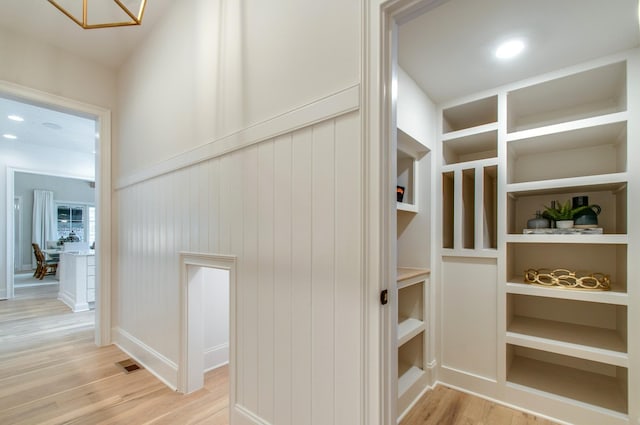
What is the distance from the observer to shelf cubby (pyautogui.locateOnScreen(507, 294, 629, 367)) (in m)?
1.77

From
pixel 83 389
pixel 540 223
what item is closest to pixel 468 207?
pixel 540 223

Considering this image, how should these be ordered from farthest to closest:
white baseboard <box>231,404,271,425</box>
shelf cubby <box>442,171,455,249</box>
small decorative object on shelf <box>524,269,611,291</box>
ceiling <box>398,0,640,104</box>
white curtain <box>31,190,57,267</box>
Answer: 1. white curtain <box>31,190,57,267</box>
2. shelf cubby <box>442,171,455,249</box>
3. small decorative object on shelf <box>524,269,611,291</box>
4. white baseboard <box>231,404,271,425</box>
5. ceiling <box>398,0,640,104</box>

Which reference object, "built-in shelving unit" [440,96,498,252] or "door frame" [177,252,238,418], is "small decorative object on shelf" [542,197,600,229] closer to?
"built-in shelving unit" [440,96,498,252]

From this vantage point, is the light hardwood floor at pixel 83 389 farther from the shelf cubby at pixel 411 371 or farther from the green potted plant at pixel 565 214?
the green potted plant at pixel 565 214

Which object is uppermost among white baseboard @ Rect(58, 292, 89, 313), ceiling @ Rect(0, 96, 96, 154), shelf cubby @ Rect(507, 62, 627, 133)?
ceiling @ Rect(0, 96, 96, 154)

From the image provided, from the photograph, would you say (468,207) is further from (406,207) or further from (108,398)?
(108,398)

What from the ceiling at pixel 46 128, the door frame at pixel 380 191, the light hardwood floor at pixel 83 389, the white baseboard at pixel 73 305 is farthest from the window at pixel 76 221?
the door frame at pixel 380 191

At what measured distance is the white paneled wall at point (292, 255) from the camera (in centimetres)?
121

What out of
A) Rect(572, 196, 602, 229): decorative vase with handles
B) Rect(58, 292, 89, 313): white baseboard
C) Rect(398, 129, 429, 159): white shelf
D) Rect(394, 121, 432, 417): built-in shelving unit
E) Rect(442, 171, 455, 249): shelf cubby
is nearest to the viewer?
Rect(572, 196, 602, 229): decorative vase with handles

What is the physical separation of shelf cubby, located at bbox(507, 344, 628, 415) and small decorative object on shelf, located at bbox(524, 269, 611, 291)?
1.80ft

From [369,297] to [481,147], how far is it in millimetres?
2131

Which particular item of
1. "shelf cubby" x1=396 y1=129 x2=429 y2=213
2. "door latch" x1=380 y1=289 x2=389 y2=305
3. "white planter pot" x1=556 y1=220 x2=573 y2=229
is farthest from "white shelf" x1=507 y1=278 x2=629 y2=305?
"door latch" x1=380 y1=289 x2=389 y2=305

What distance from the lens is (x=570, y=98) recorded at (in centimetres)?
212

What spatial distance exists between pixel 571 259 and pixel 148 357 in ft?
11.9
